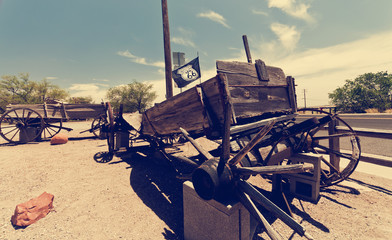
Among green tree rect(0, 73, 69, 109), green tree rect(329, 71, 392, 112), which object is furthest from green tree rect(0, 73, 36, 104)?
green tree rect(329, 71, 392, 112)

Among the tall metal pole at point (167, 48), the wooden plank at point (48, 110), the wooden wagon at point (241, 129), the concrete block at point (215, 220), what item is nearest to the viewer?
the wooden wagon at point (241, 129)

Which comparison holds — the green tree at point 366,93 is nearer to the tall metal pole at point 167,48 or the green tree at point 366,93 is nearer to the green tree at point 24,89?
the tall metal pole at point 167,48

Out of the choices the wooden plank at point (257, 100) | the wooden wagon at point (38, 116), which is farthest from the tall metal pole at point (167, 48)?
the wooden plank at point (257, 100)

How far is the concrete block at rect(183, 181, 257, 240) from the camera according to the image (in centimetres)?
208

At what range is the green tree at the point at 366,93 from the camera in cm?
3071

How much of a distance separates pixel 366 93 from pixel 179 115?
45194mm

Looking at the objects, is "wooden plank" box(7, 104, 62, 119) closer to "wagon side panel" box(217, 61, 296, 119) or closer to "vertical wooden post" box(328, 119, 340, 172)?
"wagon side panel" box(217, 61, 296, 119)

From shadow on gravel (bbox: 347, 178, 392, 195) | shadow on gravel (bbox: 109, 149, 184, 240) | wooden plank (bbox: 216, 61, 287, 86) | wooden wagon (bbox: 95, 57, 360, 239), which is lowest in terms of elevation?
shadow on gravel (bbox: 347, 178, 392, 195)

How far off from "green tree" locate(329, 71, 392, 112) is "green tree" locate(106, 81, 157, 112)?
4948cm

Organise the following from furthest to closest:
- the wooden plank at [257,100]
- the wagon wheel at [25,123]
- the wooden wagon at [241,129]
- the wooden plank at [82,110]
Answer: the wooden plank at [82,110] < the wagon wheel at [25,123] < the wooden plank at [257,100] < the wooden wagon at [241,129]

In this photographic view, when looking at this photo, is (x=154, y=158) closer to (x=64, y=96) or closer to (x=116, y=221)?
(x=116, y=221)

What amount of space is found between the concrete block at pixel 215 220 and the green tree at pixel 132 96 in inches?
2011

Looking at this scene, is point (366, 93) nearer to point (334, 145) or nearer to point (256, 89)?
point (334, 145)

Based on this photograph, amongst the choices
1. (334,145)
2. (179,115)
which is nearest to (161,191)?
(179,115)
